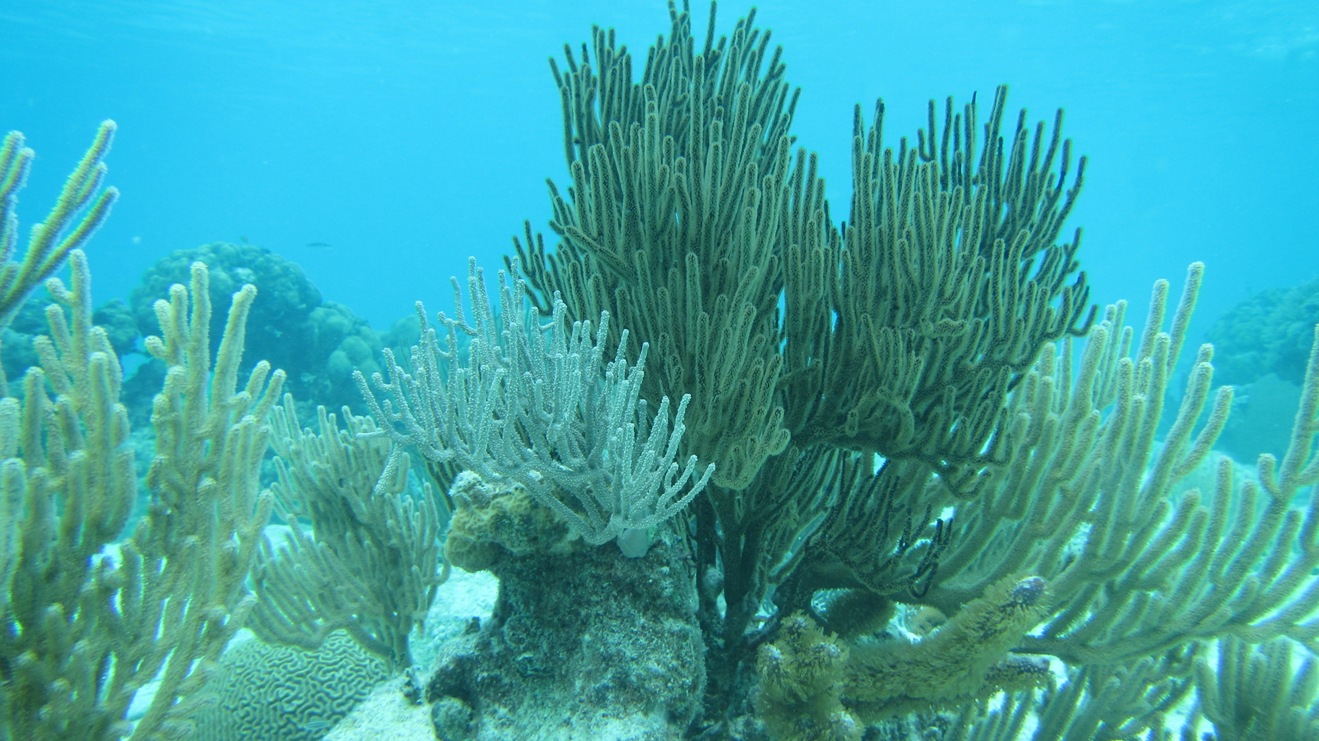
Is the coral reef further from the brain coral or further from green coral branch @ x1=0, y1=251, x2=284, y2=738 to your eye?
the brain coral

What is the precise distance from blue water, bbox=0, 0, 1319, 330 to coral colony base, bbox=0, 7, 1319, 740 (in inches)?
726

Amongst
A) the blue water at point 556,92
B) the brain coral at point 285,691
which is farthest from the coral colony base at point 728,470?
the blue water at point 556,92

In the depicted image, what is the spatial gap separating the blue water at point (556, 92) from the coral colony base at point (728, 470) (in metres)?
18.4

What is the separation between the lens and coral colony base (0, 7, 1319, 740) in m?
2.25

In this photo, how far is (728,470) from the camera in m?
2.83

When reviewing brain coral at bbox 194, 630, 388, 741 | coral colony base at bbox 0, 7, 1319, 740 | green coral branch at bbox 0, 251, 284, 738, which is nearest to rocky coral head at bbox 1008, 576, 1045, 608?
coral colony base at bbox 0, 7, 1319, 740

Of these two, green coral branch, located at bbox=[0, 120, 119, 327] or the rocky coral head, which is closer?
green coral branch, located at bbox=[0, 120, 119, 327]

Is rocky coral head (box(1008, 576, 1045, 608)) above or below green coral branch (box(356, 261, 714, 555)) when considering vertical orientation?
below

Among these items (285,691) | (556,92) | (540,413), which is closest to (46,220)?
(540,413)

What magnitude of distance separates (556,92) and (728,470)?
66.9 m

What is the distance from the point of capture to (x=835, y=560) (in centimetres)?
340

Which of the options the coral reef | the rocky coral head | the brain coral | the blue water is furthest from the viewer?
the blue water

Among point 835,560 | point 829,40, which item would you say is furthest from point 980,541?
point 829,40

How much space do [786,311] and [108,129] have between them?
2557 mm
